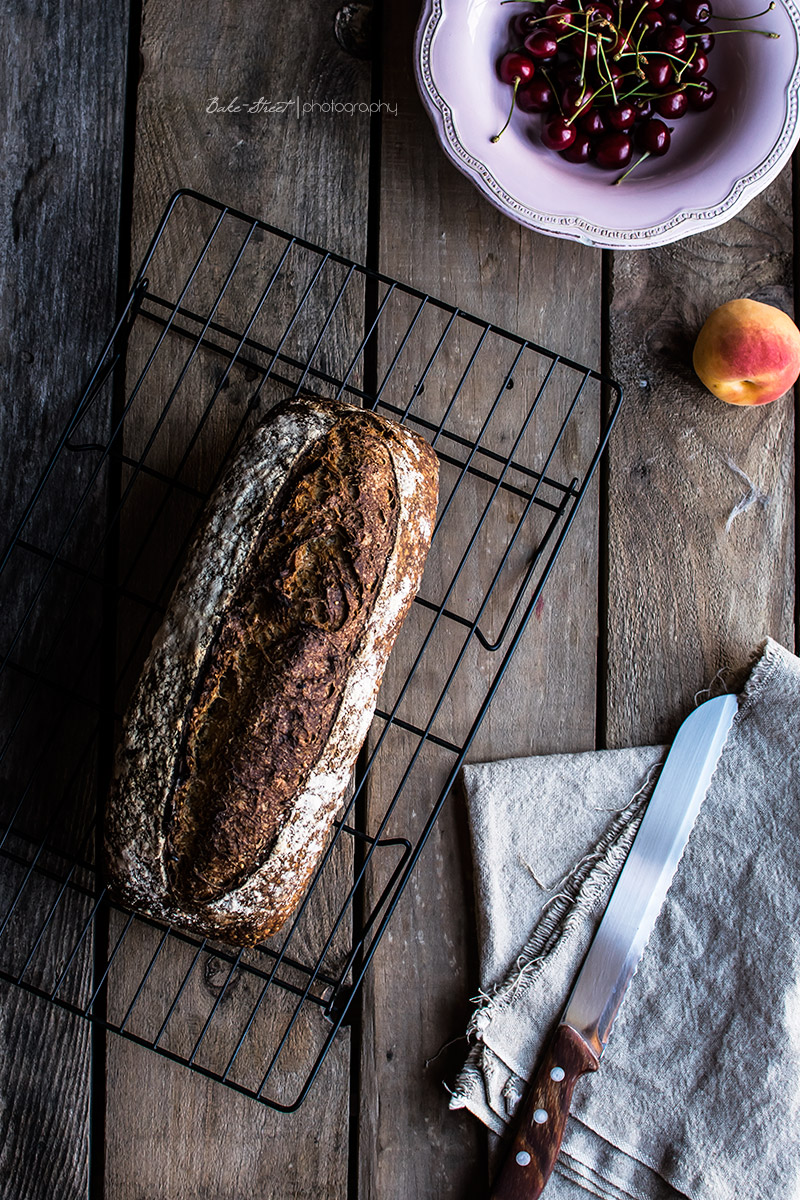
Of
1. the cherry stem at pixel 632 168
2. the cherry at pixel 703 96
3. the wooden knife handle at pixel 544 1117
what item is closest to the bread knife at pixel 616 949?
the wooden knife handle at pixel 544 1117

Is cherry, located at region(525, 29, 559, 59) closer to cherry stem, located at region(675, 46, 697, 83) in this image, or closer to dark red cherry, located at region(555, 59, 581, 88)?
dark red cherry, located at region(555, 59, 581, 88)

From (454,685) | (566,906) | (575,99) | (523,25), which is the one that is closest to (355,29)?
(523,25)

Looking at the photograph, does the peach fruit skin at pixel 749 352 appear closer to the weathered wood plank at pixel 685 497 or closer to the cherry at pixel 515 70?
the weathered wood plank at pixel 685 497

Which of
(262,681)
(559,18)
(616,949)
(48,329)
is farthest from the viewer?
(48,329)

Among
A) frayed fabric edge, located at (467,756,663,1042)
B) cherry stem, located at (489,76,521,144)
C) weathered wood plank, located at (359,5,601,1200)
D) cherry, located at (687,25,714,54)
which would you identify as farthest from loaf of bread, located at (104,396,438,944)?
cherry, located at (687,25,714,54)

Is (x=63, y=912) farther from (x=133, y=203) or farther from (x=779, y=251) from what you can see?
(x=779, y=251)

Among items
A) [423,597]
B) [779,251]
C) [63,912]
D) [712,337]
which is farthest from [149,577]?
[779,251]

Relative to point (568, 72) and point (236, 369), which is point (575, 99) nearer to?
point (568, 72)

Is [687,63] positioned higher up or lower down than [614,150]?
A: higher up
